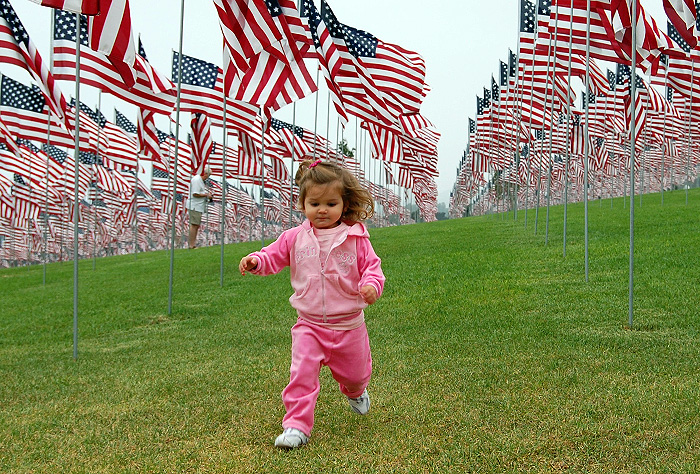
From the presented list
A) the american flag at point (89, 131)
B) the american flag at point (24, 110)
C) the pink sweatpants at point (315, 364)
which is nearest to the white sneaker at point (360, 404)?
the pink sweatpants at point (315, 364)

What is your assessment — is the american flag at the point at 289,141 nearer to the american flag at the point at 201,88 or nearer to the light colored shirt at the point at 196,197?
the light colored shirt at the point at 196,197

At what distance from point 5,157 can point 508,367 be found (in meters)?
20.6

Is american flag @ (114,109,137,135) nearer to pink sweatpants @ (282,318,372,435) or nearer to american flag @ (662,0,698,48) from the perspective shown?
american flag @ (662,0,698,48)

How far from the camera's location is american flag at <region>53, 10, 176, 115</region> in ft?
Answer: 36.4

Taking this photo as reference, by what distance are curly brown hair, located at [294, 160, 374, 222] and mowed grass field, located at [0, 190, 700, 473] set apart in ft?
3.74

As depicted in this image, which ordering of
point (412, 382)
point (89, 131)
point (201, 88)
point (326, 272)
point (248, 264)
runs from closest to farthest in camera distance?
point (248, 264), point (326, 272), point (412, 382), point (201, 88), point (89, 131)

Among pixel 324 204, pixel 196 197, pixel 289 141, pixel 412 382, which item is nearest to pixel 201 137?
pixel 196 197

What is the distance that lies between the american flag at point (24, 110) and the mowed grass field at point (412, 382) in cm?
609

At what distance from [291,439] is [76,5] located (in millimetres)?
5185

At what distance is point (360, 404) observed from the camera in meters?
4.00

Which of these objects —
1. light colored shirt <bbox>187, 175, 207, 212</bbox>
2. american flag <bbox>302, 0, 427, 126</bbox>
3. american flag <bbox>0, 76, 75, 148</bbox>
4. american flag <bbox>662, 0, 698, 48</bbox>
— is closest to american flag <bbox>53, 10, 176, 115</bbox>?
american flag <bbox>0, 76, 75, 148</bbox>

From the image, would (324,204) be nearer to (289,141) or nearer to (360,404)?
(360,404)

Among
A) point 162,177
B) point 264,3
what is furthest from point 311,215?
point 162,177

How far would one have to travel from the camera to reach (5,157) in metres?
21.7
